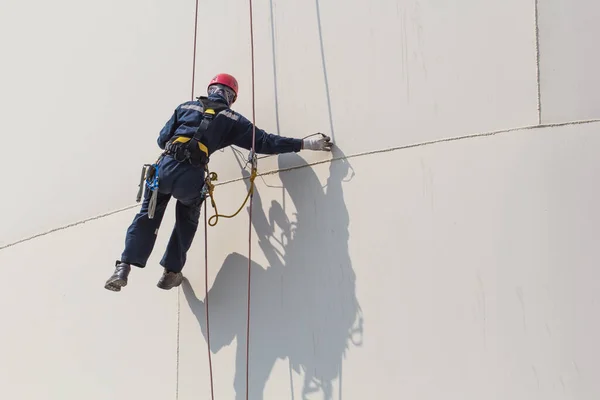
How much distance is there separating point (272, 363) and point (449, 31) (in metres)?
2.21

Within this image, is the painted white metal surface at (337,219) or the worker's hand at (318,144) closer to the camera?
the painted white metal surface at (337,219)

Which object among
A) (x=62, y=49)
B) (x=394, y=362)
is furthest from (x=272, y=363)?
(x=62, y=49)

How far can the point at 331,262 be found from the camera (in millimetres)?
4973

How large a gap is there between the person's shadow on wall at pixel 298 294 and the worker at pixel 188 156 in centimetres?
29

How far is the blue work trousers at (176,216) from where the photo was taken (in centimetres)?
507

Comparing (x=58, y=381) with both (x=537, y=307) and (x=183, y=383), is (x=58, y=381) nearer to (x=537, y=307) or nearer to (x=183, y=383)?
(x=183, y=383)

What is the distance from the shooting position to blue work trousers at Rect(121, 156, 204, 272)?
16.6ft

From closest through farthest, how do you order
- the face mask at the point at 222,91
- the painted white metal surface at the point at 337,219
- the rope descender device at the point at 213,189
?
1. the painted white metal surface at the point at 337,219
2. the rope descender device at the point at 213,189
3. the face mask at the point at 222,91

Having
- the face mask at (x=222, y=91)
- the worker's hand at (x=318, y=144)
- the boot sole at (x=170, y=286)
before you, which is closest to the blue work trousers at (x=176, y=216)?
the boot sole at (x=170, y=286)

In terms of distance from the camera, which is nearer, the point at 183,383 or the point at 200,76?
the point at 183,383

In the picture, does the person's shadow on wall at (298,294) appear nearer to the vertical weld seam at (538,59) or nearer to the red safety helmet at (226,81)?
the red safety helmet at (226,81)

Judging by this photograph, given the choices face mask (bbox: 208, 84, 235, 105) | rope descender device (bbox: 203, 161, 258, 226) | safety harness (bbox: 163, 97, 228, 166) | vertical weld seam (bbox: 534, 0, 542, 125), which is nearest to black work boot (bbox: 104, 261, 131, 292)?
rope descender device (bbox: 203, 161, 258, 226)

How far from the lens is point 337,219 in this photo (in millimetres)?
5027

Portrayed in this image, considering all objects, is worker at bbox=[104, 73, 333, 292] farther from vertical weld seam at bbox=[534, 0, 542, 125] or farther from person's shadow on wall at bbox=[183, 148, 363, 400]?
vertical weld seam at bbox=[534, 0, 542, 125]
